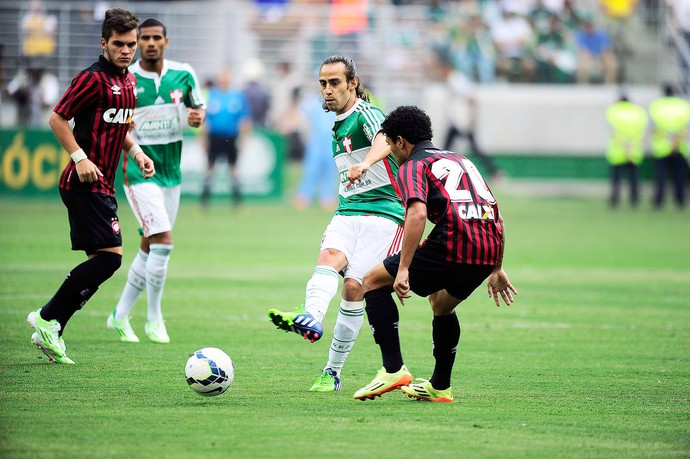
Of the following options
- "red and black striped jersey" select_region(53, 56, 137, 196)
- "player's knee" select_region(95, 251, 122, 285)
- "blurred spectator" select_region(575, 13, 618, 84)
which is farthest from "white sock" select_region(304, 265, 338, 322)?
"blurred spectator" select_region(575, 13, 618, 84)

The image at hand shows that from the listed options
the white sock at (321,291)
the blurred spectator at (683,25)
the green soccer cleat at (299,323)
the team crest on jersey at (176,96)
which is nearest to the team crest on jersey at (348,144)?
the white sock at (321,291)

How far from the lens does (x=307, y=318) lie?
6867mm

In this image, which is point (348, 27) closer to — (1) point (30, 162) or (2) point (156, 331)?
(1) point (30, 162)

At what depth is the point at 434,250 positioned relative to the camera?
6.88m

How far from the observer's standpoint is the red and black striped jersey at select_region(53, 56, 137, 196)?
26.6ft

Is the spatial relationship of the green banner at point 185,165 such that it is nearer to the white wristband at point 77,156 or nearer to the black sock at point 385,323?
the white wristband at point 77,156

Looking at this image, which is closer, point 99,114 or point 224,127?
point 99,114

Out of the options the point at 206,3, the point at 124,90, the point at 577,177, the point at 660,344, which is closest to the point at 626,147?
the point at 577,177

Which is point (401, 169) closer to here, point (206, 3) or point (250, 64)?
point (250, 64)

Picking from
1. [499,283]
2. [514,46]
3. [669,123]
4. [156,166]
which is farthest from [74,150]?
[514,46]

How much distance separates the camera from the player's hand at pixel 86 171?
7.86m

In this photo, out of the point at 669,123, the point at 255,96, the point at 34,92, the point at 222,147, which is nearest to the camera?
the point at 222,147

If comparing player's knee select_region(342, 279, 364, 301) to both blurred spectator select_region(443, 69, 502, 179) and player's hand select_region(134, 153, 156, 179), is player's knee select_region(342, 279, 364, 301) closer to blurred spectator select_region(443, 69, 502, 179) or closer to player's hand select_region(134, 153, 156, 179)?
player's hand select_region(134, 153, 156, 179)

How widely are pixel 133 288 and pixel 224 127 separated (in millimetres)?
14517
